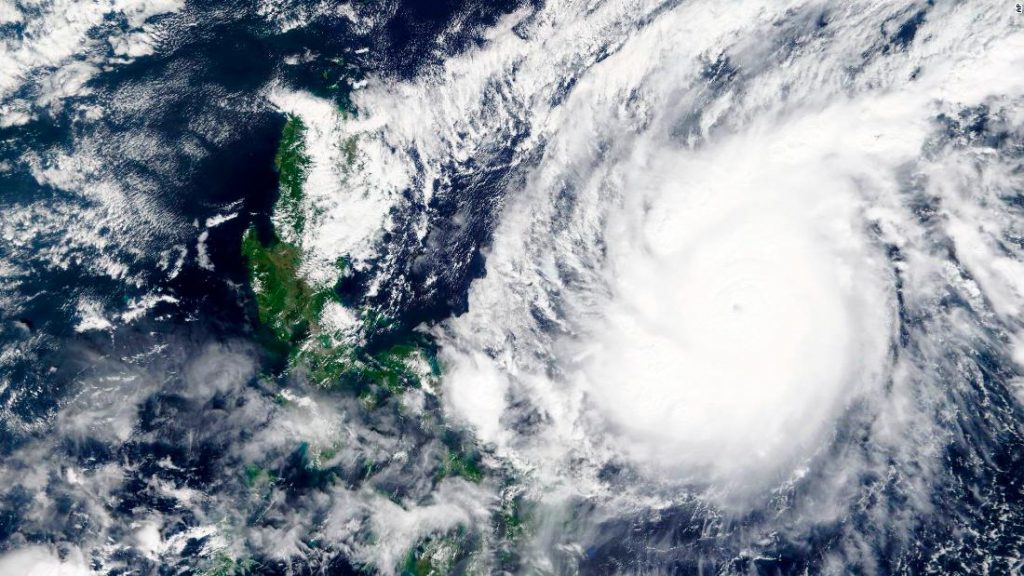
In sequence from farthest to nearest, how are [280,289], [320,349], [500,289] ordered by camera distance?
[320,349]
[280,289]
[500,289]

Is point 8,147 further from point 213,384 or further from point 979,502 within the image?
point 979,502

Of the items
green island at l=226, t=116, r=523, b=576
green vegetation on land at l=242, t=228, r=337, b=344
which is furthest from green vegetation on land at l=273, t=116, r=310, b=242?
green vegetation on land at l=242, t=228, r=337, b=344

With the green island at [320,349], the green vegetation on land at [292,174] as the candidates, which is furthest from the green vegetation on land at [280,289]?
the green vegetation on land at [292,174]

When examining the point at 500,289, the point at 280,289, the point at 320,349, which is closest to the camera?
the point at 500,289

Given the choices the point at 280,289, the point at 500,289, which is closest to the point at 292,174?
the point at 280,289

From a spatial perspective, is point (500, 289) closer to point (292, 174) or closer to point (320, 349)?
point (320, 349)

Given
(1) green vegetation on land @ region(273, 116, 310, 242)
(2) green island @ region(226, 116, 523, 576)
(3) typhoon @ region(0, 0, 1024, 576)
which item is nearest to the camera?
(3) typhoon @ region(0, 0, 1024, 576)

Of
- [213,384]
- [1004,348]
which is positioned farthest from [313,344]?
[1004,348]

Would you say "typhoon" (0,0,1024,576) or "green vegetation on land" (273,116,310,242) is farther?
"green vegetation on land" (273,116,310,242)

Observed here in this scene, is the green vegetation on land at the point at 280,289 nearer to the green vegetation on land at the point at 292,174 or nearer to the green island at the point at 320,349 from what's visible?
the green island at the point at 320,349

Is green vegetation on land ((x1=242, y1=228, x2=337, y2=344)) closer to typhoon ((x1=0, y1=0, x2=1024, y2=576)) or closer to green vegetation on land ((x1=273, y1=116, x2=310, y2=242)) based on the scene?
typhoon ((x1=0, y1=0, x2=1024, y2=576))
